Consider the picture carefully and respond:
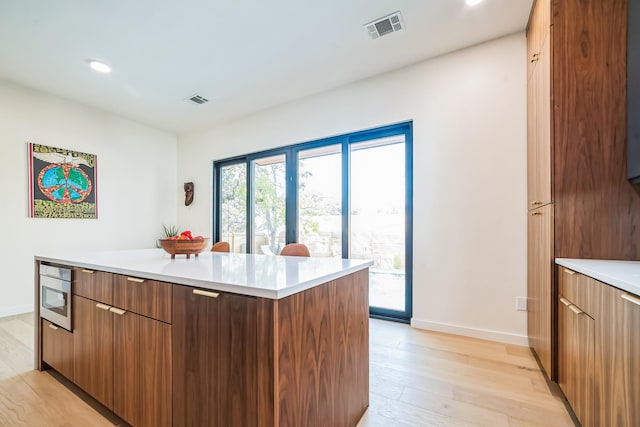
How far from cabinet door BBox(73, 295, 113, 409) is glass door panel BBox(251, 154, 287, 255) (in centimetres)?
248

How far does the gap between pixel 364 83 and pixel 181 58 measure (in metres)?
1.95

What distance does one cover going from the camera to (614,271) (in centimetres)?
121

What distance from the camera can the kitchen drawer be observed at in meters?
1.20

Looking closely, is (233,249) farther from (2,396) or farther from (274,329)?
(274,329)

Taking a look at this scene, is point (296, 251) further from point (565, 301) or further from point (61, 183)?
point (61, 183)

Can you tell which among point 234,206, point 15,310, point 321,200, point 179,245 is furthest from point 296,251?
point 15,310

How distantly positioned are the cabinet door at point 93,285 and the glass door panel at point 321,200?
7.82ft

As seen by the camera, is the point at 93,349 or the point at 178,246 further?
the point at 178,246

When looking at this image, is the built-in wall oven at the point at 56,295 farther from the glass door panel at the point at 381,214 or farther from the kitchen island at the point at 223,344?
the glass door panel at the point at 381,214

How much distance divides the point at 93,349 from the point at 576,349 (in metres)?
2.53

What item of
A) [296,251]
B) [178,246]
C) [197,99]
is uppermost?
[197,99]

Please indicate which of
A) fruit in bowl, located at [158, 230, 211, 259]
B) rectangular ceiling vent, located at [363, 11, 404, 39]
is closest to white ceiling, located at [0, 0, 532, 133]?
rectangular ceiling vent, located at [363, 11, 404, 39]

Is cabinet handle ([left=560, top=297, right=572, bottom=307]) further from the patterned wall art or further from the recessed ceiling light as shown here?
the patterned wall art

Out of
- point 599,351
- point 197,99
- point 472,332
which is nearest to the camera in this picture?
point 599,351
